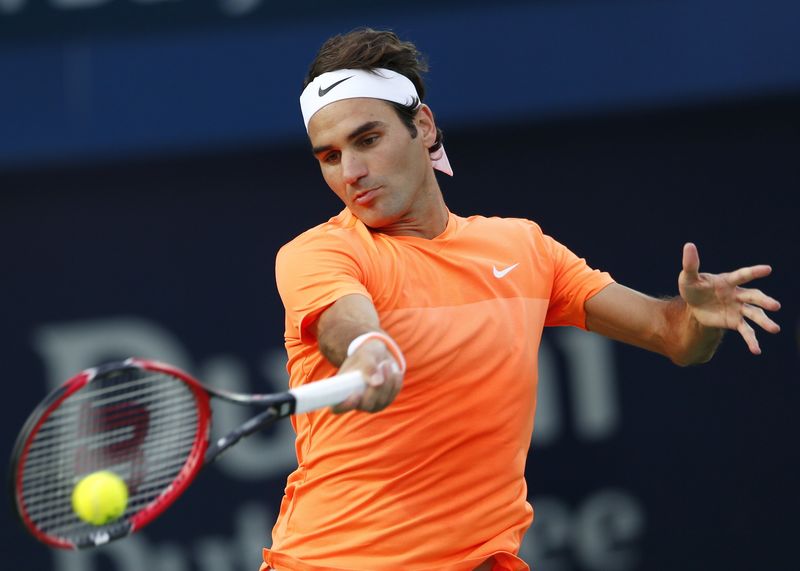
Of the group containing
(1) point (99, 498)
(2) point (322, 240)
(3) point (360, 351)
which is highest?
(2) point (322, 240)

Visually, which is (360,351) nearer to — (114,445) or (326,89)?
(114,445)

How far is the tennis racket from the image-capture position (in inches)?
114

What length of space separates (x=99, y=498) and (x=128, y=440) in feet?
0.54

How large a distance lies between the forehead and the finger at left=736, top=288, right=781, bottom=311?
0.96 meters

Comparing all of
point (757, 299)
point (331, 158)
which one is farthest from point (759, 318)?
point (331, 158)

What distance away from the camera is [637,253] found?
624 centimetres

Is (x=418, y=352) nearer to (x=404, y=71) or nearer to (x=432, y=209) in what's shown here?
(x=432, y=209)

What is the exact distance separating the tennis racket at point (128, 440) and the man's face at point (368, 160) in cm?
65

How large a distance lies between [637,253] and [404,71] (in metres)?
2.64

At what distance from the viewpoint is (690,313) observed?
3.66 meters

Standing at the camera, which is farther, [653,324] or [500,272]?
[653,324]

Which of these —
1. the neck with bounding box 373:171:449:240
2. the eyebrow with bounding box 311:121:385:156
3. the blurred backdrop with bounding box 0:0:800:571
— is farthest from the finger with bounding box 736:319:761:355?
the blurred backdrop with bounding box 0:0:800:571

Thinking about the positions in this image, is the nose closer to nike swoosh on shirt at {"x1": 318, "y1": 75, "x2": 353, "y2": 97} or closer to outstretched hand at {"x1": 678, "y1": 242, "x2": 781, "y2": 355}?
nike swoosh on shirt at {"x1": 318, "y1": 75, "x2": 353, "y2": 97}

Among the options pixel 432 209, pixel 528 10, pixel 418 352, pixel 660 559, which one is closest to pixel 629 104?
pixel 528 10
